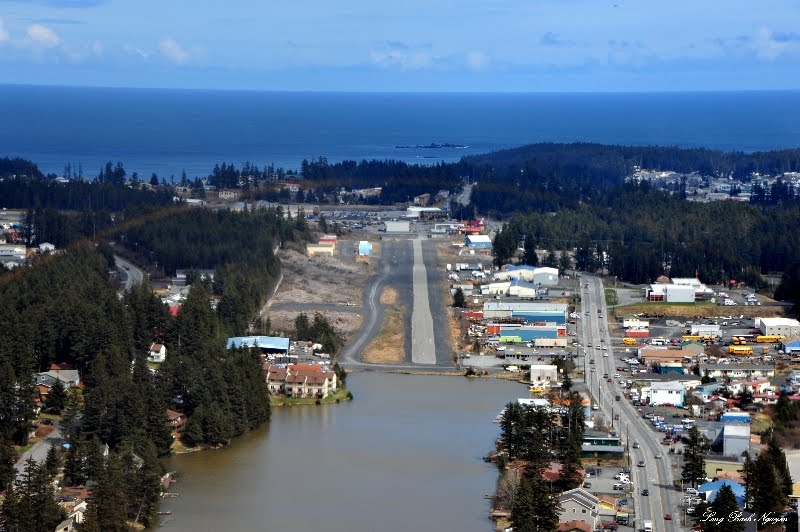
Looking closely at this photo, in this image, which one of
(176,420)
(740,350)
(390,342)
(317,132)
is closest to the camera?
(176,420)

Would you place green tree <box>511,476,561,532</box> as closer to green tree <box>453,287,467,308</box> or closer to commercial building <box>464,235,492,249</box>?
green tree <box>453,287,467,308</box>

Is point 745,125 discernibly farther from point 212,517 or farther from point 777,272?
point 212,517

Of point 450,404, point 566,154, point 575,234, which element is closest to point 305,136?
point 566,154

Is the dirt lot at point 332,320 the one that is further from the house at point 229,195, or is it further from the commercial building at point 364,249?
the house at point 229,195

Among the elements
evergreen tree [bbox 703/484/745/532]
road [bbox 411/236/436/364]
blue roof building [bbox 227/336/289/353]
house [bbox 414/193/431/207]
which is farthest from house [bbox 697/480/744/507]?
house [bbox 414/193/431/207]

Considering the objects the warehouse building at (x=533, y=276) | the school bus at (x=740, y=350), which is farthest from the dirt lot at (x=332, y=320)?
the school bus at (x=740, y=350)

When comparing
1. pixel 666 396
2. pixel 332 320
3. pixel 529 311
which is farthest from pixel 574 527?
pixel 332 320

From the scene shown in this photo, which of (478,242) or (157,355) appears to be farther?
(478,242)

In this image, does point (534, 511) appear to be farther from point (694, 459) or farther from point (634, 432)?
point (634, 432)
